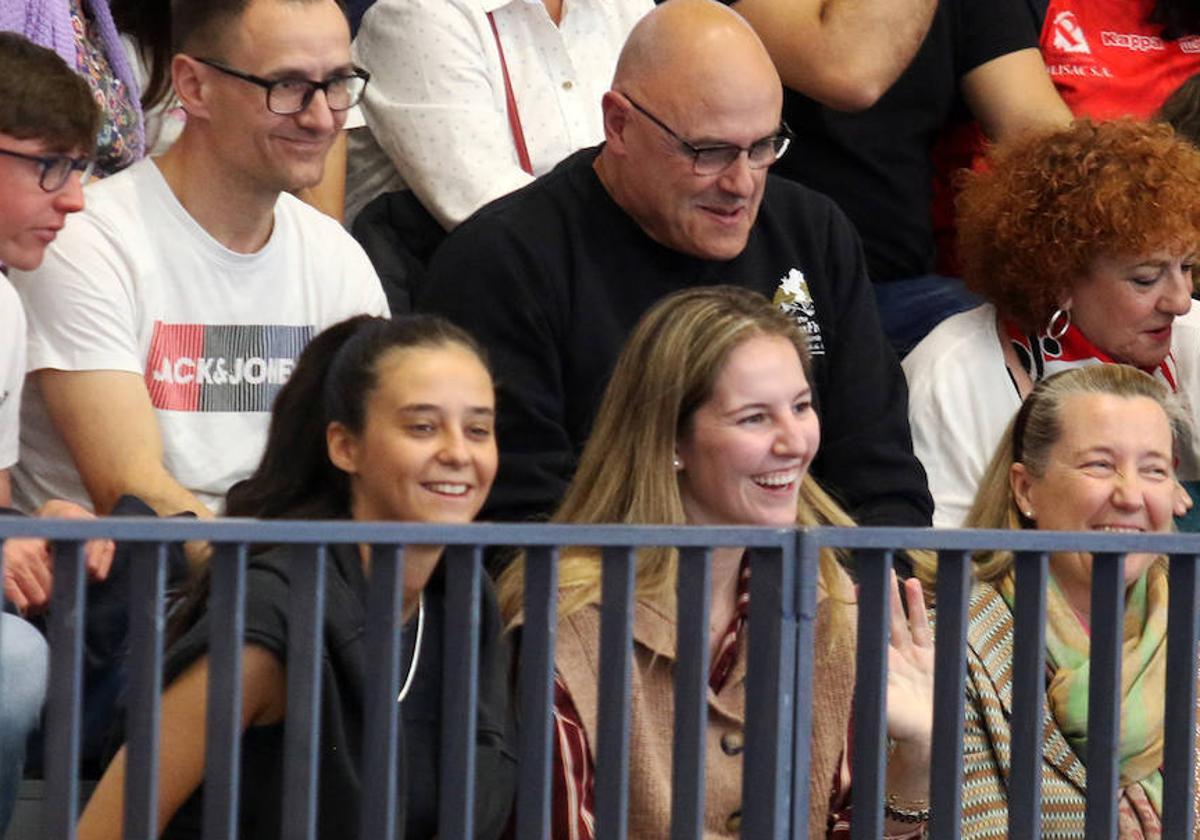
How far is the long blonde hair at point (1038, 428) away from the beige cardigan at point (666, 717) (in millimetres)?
746

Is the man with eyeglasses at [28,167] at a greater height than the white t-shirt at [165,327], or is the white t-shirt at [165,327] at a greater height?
the man with eyeglasses at [28,167]

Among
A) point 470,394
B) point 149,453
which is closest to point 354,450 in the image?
point 470,394

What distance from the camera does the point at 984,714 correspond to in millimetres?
3004

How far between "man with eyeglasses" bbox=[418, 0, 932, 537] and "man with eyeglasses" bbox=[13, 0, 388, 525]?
0.28 m

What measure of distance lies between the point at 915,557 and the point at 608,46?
1.71 m

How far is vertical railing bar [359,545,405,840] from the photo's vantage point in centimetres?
→ 211

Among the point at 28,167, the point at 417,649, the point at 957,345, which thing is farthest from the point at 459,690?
the point at 957,345

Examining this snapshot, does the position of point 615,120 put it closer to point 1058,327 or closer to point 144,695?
point 1058,327

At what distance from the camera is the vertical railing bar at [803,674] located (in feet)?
7.11

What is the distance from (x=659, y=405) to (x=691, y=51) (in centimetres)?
94

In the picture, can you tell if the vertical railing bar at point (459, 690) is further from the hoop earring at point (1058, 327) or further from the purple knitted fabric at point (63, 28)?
the hoop earring at point (1058, 327)

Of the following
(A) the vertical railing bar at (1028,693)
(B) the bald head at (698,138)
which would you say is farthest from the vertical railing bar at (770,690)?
(B) the bald head at (698,138)

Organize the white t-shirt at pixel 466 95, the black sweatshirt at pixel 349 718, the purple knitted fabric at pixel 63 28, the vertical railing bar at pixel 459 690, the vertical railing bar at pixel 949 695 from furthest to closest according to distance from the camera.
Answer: the white t-shirt at pixel 466 95, the purple knitted fabric at pixel 63 28, the black sweatshirt at pixel 349 718, the vertical railing bar at pixel 949 695, the vertical railing bar at pixel 459 690

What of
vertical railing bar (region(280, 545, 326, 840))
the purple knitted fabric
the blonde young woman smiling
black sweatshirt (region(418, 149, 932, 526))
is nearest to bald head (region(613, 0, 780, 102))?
black sweatshirt (region(418, 149, 932, 526))
